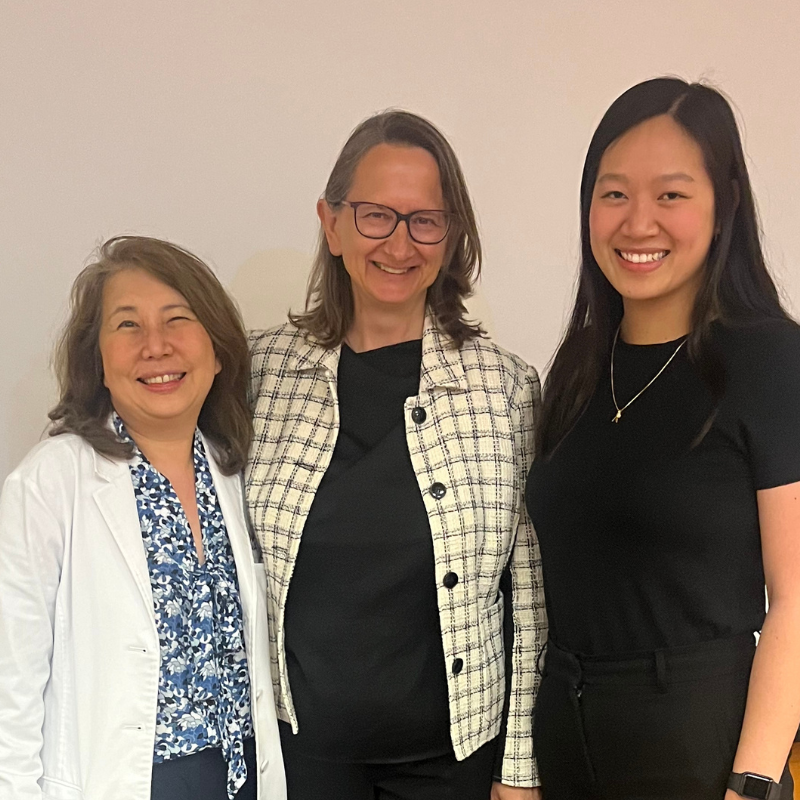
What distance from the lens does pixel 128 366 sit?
135 cm

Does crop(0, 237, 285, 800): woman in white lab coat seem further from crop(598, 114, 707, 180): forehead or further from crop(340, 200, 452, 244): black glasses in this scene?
crop(598, 114, 707, 180): forehead

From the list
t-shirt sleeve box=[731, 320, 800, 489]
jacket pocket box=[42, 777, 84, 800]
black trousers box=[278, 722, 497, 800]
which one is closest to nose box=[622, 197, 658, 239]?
t-shirt sleeve box=[731, 320, 800, 489]

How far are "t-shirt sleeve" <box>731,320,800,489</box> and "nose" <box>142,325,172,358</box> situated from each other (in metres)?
0.94

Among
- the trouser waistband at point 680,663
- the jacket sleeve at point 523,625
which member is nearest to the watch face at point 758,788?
the trouser waistband at point 680,663

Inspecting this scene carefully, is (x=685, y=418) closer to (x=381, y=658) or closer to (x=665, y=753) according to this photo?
(x=665, y=753)

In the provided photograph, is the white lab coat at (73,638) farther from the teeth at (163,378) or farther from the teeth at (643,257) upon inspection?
the teeth at (643,257)

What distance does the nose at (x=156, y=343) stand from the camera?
135 centimetres

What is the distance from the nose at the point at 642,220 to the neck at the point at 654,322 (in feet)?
0.45

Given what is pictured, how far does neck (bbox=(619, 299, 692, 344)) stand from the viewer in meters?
1.32

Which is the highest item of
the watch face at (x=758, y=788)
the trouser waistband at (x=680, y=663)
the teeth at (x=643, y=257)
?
the teeth at (x=643, y=257)

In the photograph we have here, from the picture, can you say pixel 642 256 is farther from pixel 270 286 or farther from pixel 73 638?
pixel 73 638

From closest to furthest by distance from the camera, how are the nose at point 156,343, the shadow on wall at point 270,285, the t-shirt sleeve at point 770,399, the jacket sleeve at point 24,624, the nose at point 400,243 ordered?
1. the t-shirt sleeve at point 770,399
2. the jacket sleeve at point 24,624
3. the nose at point 156,343
4. the nose at point 400,243
5. the shadow on wall at point 270,285

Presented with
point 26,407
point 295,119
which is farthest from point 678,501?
point 26,407

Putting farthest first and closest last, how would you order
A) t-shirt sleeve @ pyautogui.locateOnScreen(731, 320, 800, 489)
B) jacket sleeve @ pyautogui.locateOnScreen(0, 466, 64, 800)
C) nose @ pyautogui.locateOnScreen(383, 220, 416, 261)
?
nose @ pyautogui.locateOnScreen(383, 220, 416, 261)
jacket sleeve @ pyautogui.locateOnScreen(0, 466, 64, 800)
t-shirt sleeve @ pyautogui.locateOnScreen(731, 320, 800, 489)
